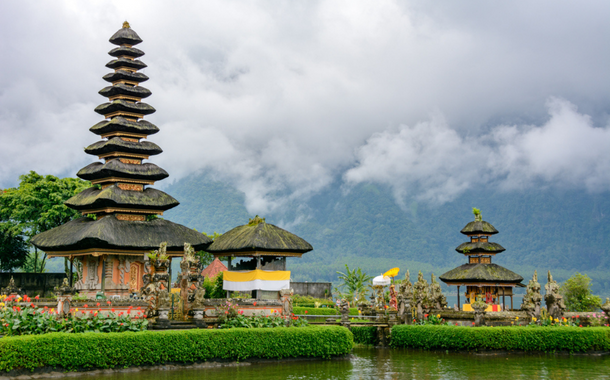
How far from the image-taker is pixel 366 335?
3375 cm

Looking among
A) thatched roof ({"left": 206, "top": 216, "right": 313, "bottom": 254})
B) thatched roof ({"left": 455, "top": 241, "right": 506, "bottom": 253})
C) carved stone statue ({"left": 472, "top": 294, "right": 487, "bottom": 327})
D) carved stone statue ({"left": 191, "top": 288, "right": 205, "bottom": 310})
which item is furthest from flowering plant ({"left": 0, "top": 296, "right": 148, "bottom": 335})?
thatched roof ({"left": 455, "top": 241, "right": 506, "bottom": 253})

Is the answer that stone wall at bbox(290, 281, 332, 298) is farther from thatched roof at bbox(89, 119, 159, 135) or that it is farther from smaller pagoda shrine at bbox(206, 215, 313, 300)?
smaller pagoda shrine at bbox(206, 215, 313, 300)

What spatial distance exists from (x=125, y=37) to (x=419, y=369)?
87.7ft

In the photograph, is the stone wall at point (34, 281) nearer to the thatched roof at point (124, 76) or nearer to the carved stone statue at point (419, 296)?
the thatched roof at point (124, 76)

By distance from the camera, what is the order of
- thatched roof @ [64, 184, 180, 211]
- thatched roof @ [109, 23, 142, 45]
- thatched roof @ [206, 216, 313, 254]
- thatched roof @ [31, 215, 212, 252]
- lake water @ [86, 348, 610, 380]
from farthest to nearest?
thatched roof @ [109, 23, 142, 45]
thatched roof @ [64, 184, 180, 211]
thatched roof @ [31, 215, 212, 252]
thatched roof @ [206, 216, 313, 254]
lake water @ [86, 348, 610, 380]

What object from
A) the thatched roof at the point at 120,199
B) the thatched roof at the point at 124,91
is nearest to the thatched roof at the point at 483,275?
the thatched roof at the point at 120,199

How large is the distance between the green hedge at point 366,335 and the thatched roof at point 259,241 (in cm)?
716

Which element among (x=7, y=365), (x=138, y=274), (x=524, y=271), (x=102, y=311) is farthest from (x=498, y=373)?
(x=524, y=271)

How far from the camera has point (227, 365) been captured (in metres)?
22.8

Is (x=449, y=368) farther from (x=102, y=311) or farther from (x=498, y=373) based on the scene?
(x=102, y=311)

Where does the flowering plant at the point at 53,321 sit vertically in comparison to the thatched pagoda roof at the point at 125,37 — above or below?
below

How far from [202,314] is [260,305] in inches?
123

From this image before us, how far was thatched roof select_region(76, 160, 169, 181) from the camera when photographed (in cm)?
3366

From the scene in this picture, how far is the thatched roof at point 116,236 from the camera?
30.0 metres
